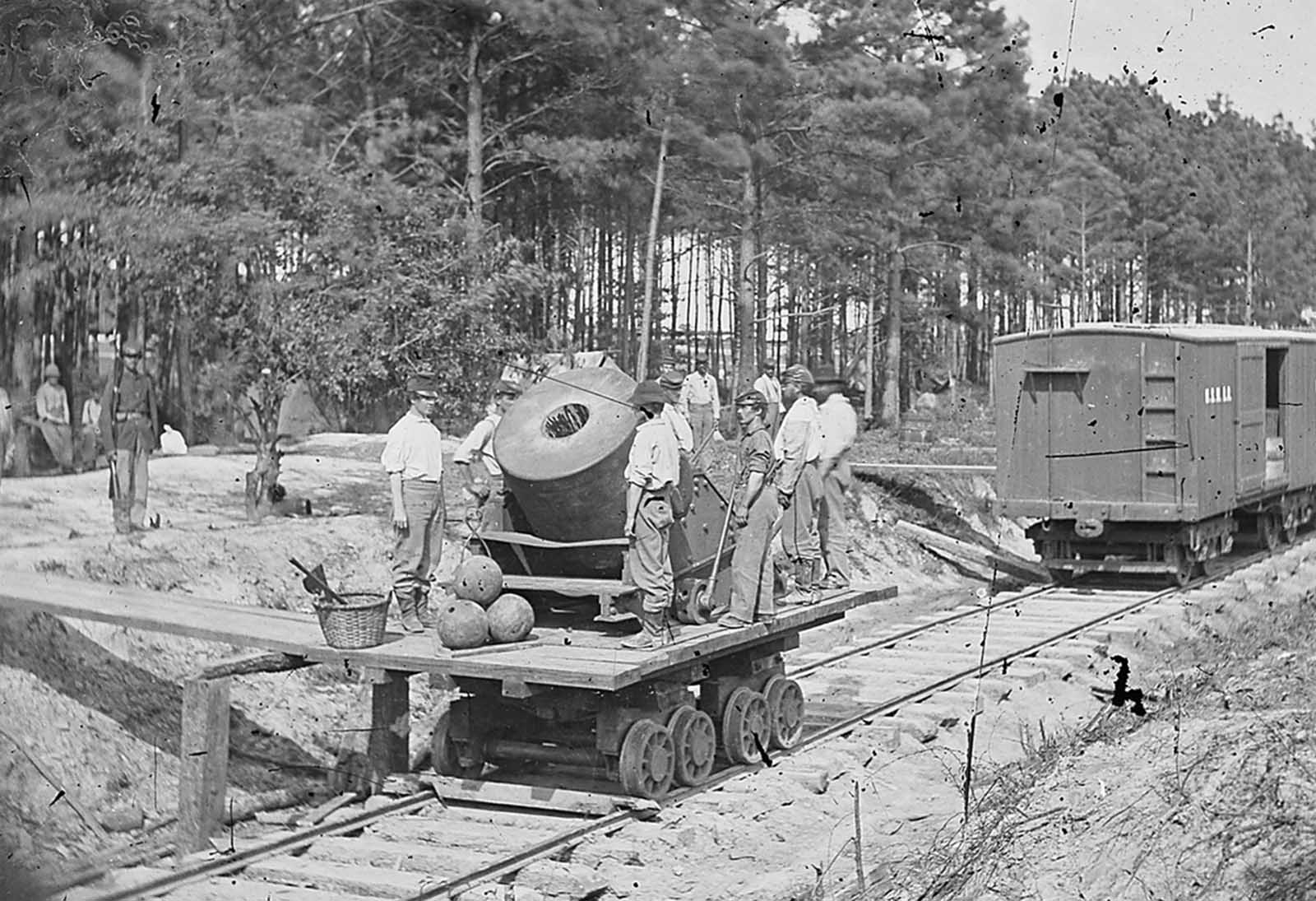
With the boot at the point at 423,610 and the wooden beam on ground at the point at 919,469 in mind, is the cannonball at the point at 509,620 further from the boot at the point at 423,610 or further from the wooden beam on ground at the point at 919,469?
the wooden beam on ground at the point at 919,469

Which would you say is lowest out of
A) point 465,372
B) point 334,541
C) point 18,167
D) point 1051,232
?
point 334,541

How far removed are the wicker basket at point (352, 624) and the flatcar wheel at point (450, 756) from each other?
3.79 ft

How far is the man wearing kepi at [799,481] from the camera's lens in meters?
12.1

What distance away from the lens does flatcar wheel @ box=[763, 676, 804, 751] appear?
11.8 m

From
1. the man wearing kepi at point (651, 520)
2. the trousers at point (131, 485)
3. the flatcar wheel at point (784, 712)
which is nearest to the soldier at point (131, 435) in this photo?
the trousers at point (131, 485)

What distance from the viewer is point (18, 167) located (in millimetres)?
11352

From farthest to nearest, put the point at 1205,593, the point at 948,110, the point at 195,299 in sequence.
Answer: the point at 948,110, the point at 1205,593, the point at 195,299

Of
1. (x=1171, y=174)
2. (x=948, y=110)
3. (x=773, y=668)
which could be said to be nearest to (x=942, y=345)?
(x=1171, y=174)

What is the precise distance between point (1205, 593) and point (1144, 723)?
32.9 feet

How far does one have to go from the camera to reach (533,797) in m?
10.3

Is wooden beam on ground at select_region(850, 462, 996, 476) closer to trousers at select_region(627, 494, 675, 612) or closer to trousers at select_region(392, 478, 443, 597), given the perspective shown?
trousers at select_region(392, 478, 443, 597)

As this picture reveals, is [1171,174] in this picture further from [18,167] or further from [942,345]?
[18,167]

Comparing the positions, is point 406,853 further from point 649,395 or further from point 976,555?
point 976,555

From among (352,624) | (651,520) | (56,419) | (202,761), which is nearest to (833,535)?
(651,520)
